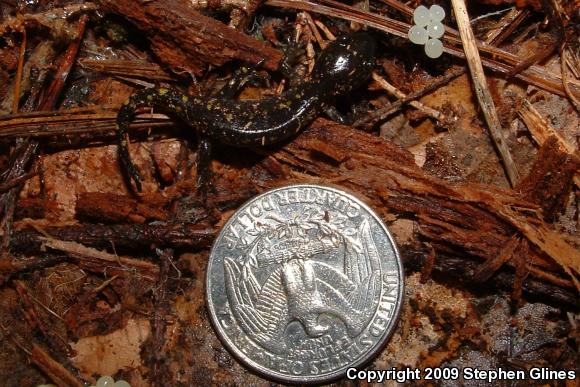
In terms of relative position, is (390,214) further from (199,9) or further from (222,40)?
(199,9)

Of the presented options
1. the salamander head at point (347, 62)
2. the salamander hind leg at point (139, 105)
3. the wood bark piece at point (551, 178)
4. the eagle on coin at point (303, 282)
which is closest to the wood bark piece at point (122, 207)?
the salamander hind leg at point (139, 105)

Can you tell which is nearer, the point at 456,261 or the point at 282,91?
the point at 456,261

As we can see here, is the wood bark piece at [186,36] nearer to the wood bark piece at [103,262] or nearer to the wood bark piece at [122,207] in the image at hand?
the wood bark piece at [122,207]

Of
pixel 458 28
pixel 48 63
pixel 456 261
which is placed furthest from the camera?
pixel 48 63

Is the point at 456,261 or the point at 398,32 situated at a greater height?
the point at 398,32

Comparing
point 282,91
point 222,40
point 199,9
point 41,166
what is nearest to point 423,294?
point 282,91

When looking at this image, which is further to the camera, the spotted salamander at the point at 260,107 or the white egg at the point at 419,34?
the spotted salamander at the point at 260,107

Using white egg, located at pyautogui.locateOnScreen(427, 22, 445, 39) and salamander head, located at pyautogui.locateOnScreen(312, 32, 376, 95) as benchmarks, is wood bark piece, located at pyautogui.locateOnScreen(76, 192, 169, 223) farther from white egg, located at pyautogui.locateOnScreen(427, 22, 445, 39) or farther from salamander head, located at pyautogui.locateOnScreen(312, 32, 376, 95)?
white egg, located at pyautogui.locateOnScreen(427, 22, 445, 39)
